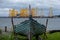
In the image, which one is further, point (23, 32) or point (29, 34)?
point (23, 32)

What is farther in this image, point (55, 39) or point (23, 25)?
point (55, 39)

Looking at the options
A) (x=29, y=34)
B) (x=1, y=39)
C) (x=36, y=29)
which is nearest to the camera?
(x=29, y=34)

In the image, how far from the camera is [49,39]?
19188mm

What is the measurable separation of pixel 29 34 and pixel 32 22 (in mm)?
985

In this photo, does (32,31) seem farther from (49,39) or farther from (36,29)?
(49,39)

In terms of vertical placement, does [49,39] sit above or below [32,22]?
below

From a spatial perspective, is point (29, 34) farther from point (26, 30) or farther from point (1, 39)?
point (1, 39)

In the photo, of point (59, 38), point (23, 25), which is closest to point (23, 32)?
point (23, 25)

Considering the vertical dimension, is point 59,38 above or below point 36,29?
below

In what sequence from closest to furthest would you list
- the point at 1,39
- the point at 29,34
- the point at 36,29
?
the point at 29,34 → the point at 36,29 → the point at 1,39

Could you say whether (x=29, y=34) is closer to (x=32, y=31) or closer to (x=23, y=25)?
(x=32, y=31)

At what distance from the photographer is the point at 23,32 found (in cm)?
1593

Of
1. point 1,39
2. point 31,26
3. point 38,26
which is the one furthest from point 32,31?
point 1,39

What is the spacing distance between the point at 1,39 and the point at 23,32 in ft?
10.8
